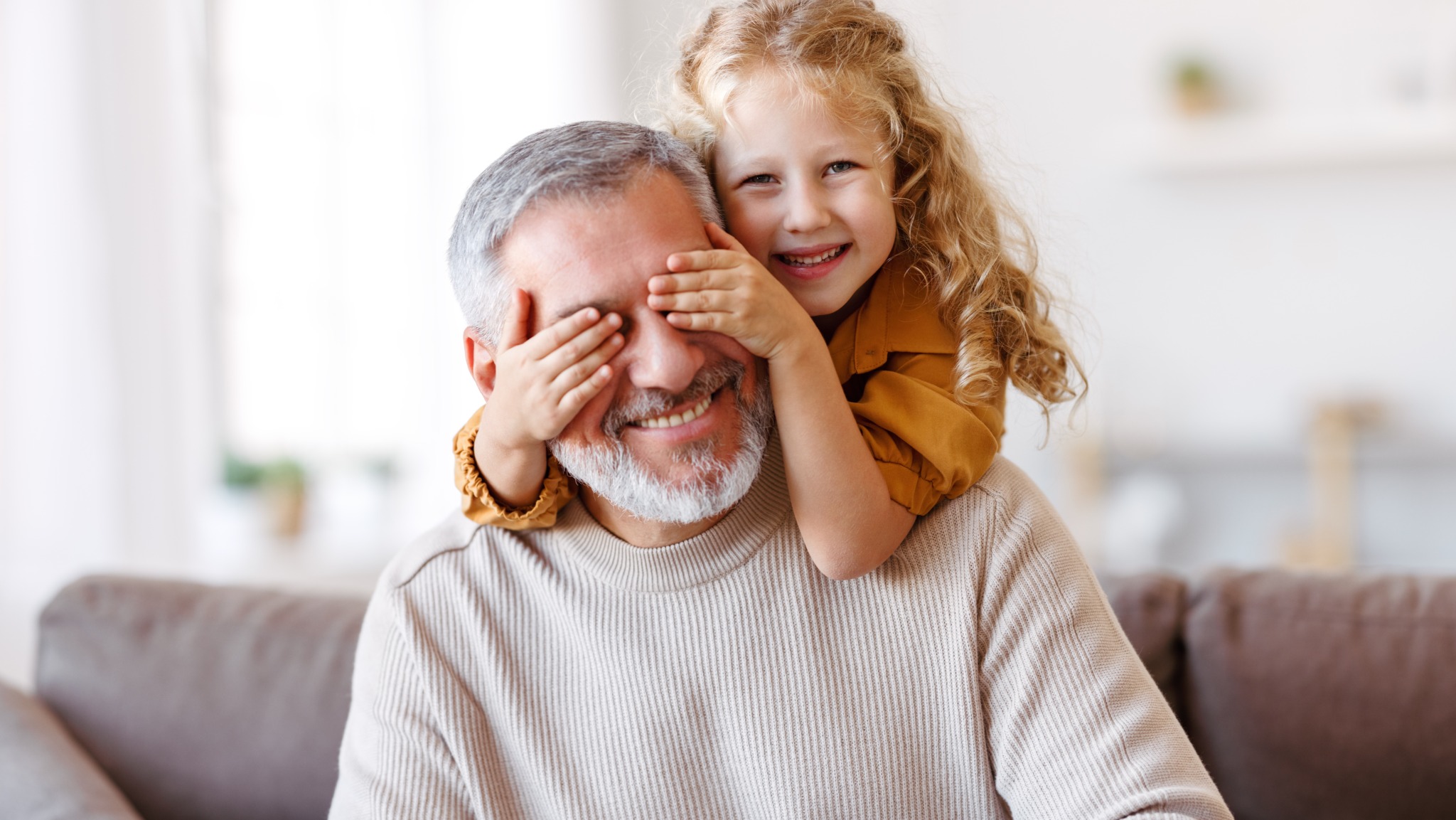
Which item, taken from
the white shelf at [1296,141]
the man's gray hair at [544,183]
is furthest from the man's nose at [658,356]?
the white shelf at [1296,141]

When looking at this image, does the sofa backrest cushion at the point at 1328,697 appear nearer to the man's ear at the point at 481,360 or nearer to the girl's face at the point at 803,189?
the girl's face at the point at 803,189

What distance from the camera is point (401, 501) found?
4.13 m

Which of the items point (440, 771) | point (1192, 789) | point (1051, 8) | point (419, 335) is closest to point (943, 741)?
point (1192, 789)

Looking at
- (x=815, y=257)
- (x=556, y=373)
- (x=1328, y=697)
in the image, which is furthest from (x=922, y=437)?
(x=1328, y=697)

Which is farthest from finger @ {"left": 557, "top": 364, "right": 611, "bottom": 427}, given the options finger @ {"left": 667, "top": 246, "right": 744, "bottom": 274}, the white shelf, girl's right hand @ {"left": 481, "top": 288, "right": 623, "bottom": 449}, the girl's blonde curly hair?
the white shelf

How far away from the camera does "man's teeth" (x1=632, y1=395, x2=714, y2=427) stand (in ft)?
4.05

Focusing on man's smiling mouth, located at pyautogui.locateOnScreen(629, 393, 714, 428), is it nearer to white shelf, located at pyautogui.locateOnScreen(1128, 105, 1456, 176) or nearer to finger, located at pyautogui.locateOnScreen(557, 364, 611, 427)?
finger, located at pyautogui.locateOnScreen(557, 364, 611, 427)

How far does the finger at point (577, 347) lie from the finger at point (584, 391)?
0.02m

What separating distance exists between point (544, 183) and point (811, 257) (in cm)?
31

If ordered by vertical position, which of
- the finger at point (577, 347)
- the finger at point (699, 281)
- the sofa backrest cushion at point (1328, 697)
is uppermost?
the finger at point (699, 281)

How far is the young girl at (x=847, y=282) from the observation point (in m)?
1.18

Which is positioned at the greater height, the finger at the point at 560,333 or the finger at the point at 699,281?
the finger at the point at 699,281

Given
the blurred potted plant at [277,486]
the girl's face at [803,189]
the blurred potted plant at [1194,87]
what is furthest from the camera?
the blurred potted plant at [1194,87]

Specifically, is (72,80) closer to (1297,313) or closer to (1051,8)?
(1051,8)
